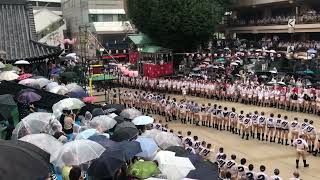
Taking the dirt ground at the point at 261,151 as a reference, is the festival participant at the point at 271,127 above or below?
above

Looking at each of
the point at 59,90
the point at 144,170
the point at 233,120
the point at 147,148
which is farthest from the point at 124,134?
the point at 233,120

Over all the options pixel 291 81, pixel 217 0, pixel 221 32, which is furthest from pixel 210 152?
pixel 221 32

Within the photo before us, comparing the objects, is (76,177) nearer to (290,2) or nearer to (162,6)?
(162,6)

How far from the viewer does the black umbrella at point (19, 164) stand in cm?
608

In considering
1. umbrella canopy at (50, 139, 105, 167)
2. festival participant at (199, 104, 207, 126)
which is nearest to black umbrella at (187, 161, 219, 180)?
umbrella canopy at (50, 139, 105, 167)

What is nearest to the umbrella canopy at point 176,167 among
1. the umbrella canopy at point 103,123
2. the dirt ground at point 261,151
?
the umbrella canopy at point 103,123

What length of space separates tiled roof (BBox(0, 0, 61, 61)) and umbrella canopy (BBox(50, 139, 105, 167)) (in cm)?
1670

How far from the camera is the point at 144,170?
8.49 metres

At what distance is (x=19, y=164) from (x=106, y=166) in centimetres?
206

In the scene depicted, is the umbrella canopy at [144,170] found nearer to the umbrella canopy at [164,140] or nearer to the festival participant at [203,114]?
the umbrella canopy at [164,140]

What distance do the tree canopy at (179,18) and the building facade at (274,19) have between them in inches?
203

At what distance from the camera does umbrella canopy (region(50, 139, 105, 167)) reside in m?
8.77

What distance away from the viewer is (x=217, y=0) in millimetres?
40688

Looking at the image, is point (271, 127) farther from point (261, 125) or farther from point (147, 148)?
point (147, 148)
